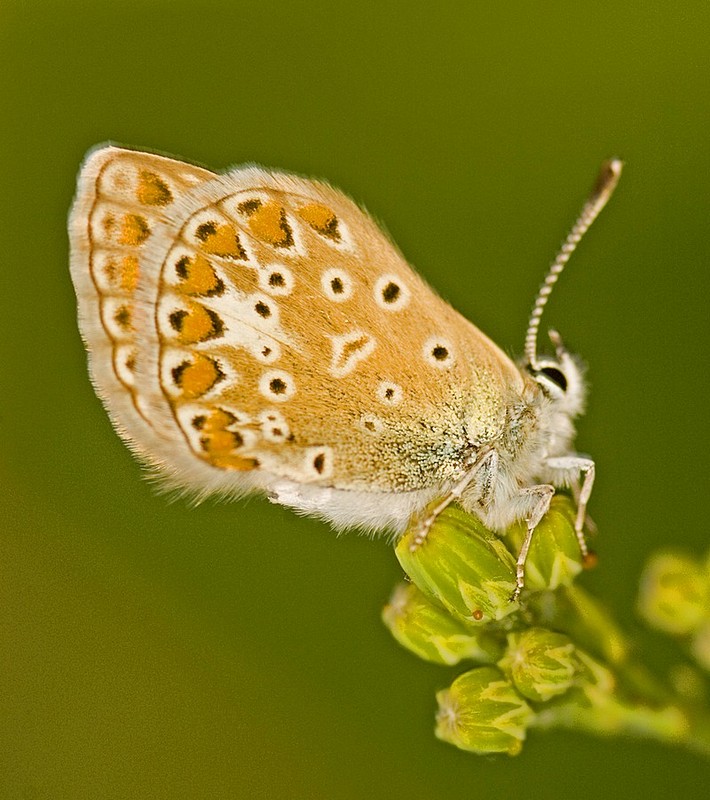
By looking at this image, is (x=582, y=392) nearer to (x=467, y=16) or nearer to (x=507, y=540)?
(x=507, y=540)

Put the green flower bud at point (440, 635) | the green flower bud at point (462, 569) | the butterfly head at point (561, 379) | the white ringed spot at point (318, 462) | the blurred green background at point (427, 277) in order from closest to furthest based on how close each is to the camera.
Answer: the green flower bud at point (462, 569), the green flower bud at point (440, 635), the white ringed spot at point (318, 462), the butterfly head at point (561, 379), the blurred green background at point (427, 277)

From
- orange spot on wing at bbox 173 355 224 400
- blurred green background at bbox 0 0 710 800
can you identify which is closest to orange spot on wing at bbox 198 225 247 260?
orange spot on wing at bbox 173 355 224 400

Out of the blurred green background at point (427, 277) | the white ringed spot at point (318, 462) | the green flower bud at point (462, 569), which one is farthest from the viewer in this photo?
the blurred green background at point (427, 277)

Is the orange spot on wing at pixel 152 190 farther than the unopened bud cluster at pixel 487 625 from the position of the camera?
Yes

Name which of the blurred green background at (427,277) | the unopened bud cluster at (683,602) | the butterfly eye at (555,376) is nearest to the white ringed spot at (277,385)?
the butterfly eye at (555,376)

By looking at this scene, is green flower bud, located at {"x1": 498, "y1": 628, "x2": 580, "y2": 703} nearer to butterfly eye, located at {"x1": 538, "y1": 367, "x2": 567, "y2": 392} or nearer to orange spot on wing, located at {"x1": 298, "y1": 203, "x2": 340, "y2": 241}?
butterfly eye, located at {"x1": 538, "y1": 367, "x2": 567, "y2": 392}

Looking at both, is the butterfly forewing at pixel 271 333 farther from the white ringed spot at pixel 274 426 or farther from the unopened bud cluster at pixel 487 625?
the unopened bud cluster at pixel 487 625
